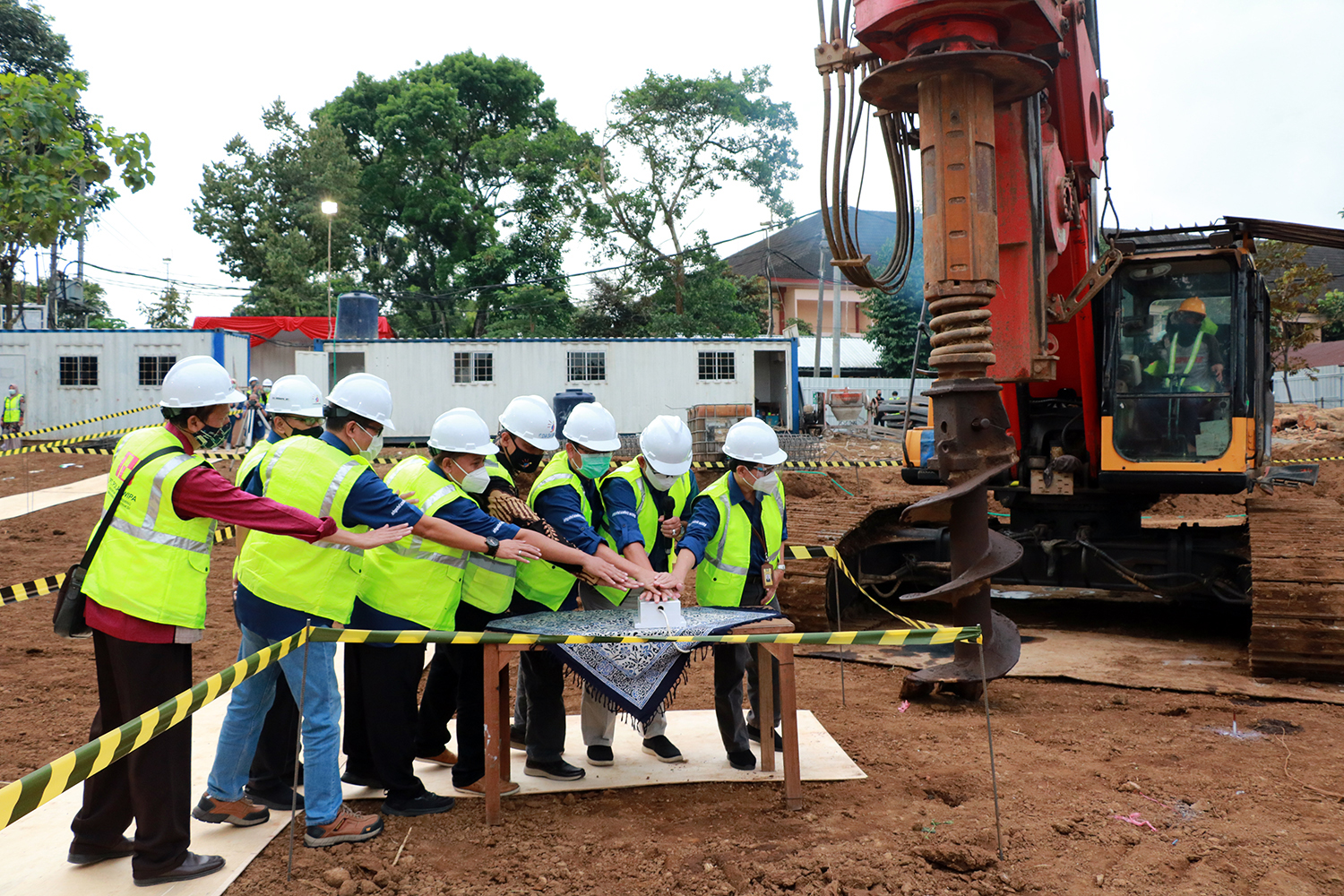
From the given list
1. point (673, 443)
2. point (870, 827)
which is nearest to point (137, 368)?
point (673, 443)

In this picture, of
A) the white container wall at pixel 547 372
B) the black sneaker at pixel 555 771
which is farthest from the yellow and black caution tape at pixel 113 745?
the white container wall at pixel 547 372

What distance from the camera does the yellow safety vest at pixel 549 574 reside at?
5.20 meters

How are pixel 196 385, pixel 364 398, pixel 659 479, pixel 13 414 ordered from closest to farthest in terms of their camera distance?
pixel 196 385 < pixel 364 398 < pixel 659 479 < pixel 13 414

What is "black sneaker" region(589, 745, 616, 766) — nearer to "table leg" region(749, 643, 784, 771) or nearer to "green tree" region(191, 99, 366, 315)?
"table leg" region(749, 643, 784, 771)

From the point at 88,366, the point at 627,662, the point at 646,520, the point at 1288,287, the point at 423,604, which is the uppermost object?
the point at 1288,287

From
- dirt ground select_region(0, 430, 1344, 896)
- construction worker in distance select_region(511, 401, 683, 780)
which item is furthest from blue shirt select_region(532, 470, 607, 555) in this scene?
dirt ground select_region(0, 430, 1344, 896)

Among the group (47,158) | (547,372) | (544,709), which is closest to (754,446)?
(544,709)

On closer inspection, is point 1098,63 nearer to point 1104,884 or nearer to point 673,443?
point 673,443

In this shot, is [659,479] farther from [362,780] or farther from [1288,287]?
[1288,287]

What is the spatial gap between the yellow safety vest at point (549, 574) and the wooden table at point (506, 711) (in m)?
0.46

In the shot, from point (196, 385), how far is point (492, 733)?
191cm

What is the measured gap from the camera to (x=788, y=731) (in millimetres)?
4609

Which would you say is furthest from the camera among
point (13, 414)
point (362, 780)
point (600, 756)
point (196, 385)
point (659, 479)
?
point (13, 414)

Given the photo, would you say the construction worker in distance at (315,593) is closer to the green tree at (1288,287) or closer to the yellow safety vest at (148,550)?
the yellow safety vest at (148,550)
